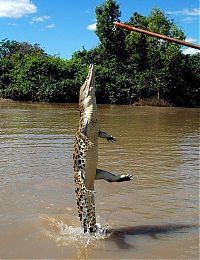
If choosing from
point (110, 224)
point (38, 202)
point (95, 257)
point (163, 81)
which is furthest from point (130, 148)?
point (163, 81)

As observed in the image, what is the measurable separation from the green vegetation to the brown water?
25.3 m

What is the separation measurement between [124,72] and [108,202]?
35.3 m

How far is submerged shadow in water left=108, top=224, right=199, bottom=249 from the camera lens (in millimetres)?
6204

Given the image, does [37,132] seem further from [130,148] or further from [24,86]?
[24,86]

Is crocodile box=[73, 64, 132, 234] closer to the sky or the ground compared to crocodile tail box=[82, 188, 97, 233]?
closer to the sky

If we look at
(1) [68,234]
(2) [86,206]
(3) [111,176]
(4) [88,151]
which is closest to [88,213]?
(2) [86,206]

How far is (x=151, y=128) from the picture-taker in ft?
62.8

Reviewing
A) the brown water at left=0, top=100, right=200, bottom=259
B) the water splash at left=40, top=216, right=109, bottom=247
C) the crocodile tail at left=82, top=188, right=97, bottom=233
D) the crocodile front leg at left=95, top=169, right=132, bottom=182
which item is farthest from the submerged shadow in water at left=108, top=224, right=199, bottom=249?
the crocodile front leg at left=95, top=169, right=132, bottom=182

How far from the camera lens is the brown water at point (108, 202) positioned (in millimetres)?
5855

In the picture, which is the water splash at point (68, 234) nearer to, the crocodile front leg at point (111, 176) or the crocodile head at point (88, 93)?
the crocodile front leg at point (111, 176)

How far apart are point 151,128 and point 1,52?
42.7 m

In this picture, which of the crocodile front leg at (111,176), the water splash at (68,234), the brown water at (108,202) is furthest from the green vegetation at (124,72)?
the crocodile front leg at (111,176)

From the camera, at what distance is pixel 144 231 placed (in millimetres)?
6449

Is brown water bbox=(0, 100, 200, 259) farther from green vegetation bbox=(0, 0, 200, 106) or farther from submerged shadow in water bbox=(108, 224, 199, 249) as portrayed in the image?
green vegetation bbox=(0, 0, 200, 106)
